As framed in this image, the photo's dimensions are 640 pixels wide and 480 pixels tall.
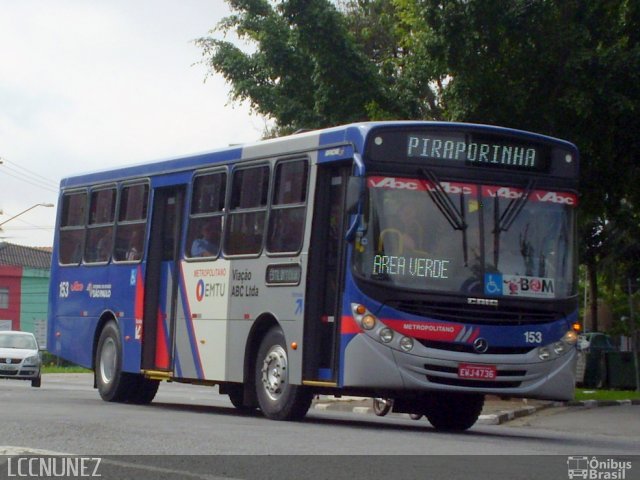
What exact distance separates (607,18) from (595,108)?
173cm

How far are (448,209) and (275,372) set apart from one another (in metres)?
2.77

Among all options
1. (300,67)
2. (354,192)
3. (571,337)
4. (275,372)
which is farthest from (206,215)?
(300,67)

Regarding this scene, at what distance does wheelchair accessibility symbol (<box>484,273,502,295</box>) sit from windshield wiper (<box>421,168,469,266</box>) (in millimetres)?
288

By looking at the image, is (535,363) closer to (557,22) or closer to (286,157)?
(286,157)

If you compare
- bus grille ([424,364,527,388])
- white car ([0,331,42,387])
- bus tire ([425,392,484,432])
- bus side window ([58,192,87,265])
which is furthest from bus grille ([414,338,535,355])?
white car ([0,331,42,387])

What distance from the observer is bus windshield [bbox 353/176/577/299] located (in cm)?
1514

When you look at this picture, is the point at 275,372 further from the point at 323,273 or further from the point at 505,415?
the point at 505,415

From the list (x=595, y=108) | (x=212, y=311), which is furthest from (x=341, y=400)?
(x=212, y=311)

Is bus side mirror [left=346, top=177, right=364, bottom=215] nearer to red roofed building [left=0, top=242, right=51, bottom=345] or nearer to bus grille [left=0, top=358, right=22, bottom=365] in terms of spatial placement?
bus grille [left=0, top=358, right=22, bottom=365]

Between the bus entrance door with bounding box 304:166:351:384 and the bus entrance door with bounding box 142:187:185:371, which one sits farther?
the bus entrance door with bounding box 142:187:185:371

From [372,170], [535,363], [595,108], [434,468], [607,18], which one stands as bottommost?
[434,468]

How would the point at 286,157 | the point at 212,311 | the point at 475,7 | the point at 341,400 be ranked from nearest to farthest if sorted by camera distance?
the point at 286,157
the point at 212,311
the point at 475,7
the point at 341,400

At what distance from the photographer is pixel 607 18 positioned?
80.2 feet

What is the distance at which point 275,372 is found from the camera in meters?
16.5
